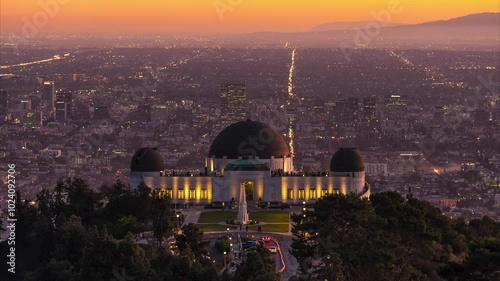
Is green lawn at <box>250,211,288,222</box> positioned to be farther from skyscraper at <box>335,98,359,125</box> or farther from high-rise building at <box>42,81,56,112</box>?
high-rise building at <box>42,81,56,112</box>

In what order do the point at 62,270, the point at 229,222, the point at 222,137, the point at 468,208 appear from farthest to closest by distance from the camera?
the point at 468,208, the point at 222,137, the point at 229,222, the point at 62,270

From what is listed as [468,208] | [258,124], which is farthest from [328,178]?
[468,208]

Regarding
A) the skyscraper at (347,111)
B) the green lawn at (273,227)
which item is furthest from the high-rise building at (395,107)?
the green lawn at (273,227)

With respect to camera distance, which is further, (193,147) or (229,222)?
(193,147)

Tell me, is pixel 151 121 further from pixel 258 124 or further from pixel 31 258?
pixel 31 258

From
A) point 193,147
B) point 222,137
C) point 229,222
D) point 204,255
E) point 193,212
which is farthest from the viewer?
point 193,147

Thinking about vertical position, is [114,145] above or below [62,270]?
below

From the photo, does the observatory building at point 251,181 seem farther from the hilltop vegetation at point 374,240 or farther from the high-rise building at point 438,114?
the high-rise building at point 438,114
